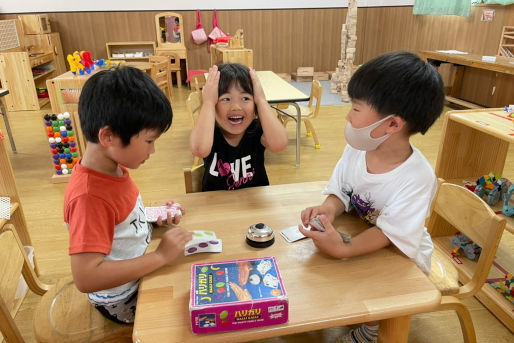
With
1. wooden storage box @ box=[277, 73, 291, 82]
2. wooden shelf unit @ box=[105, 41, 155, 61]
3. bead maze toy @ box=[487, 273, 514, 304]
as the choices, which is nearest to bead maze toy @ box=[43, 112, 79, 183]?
bead maze toy @ box=[487, 273, 514, 304]

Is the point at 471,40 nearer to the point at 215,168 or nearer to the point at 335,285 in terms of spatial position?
the point at 215,168

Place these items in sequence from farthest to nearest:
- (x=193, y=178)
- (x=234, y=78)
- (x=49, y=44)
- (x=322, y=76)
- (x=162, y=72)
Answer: (x=322, y=76) < (x=49, y=44) < (x=162, y=72) < (x=193, y=178) < (x=234, y=78)

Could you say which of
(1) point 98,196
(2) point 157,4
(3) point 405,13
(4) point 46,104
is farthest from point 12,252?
(3) point 405,13

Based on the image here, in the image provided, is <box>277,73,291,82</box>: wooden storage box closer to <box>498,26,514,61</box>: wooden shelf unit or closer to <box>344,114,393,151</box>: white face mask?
<box>498,26,514,61</box>: wooden shelf unit

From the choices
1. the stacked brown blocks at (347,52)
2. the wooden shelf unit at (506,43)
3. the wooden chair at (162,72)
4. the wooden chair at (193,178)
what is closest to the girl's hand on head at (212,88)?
the wooden chair at (193,178)

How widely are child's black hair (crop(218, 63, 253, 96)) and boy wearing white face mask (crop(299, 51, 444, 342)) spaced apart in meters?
0.47

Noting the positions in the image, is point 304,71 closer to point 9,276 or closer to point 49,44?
point 49,44

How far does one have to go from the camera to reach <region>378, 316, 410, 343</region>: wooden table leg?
0.90 meters

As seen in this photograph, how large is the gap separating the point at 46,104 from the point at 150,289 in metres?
5.70

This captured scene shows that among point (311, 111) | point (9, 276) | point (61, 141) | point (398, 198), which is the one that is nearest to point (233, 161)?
point (398, 198)

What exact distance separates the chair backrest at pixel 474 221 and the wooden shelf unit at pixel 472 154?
24.1 inches

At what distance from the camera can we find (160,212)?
1.11 m

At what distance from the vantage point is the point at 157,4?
21.2ft

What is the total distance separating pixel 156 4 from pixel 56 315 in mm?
6500
